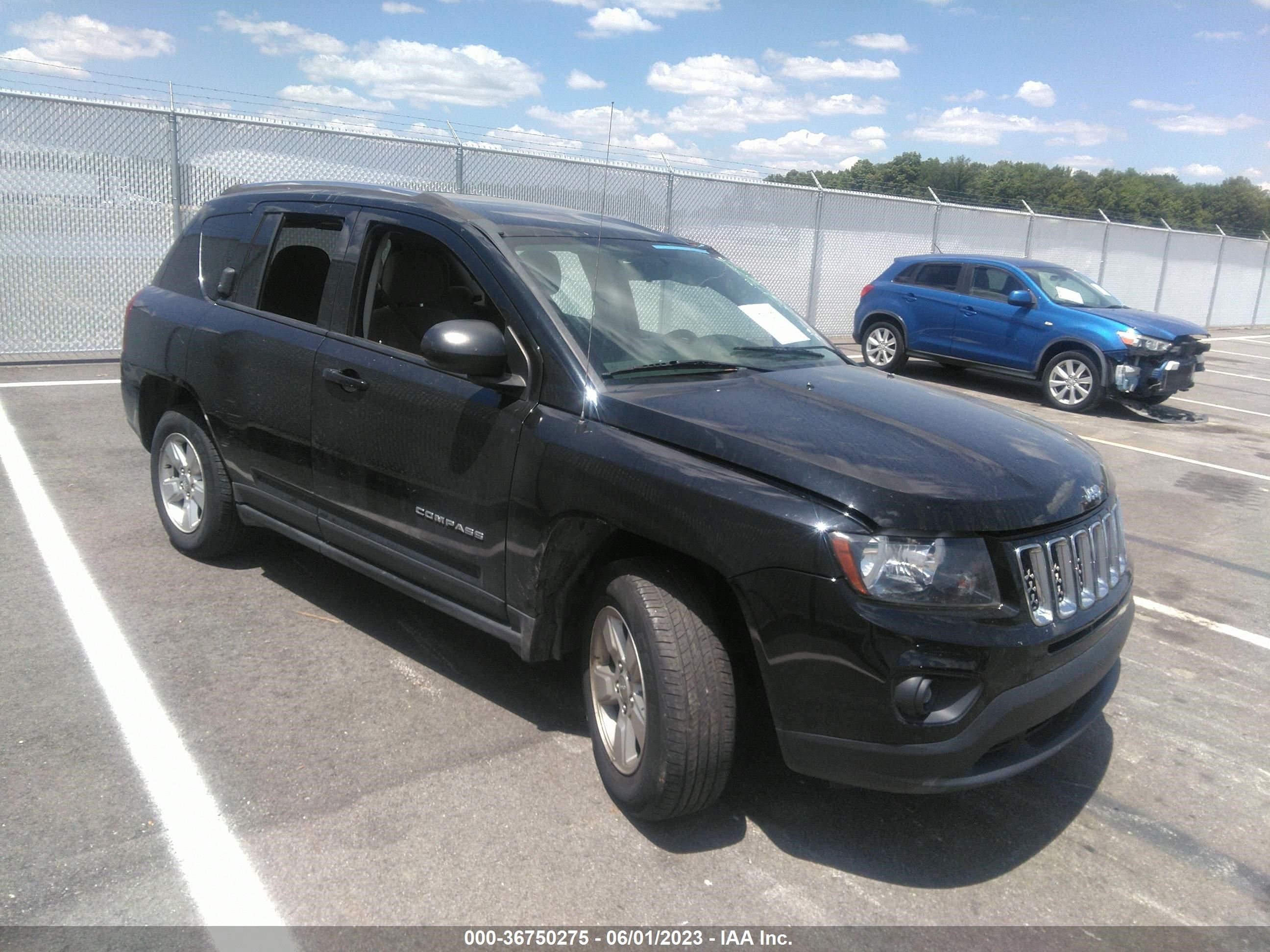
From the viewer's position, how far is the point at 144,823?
9.80 ft

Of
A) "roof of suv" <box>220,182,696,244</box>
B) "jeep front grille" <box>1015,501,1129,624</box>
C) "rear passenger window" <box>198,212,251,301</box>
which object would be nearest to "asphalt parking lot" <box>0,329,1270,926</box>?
"jeep front grille" <box>1015,501,1129,624</box>

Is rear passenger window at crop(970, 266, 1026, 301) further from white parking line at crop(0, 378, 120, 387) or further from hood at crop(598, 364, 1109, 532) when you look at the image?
white parking line at crop(0, 378, 120, 387)

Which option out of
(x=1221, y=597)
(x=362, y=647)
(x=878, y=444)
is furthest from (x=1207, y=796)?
A: (x=362, y=647)

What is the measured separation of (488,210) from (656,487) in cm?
163

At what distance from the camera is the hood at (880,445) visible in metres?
2.71

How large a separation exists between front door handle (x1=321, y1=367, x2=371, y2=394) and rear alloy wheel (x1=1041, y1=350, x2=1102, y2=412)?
10098 mm

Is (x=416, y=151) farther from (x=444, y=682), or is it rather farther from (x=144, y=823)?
(x=144, y=823)

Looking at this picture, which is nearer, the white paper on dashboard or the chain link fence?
the white paper on dashboard

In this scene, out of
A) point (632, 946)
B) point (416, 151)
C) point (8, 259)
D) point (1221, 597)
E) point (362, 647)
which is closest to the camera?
point (632, 946)

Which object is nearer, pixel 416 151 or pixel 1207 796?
pixel 1207 796

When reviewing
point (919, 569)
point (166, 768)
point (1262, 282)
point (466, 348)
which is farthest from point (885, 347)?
point (1262, 282)

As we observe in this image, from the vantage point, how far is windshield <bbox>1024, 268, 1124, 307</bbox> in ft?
40.2

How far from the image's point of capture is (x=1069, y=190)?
57.8m

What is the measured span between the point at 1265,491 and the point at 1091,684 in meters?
6.66
